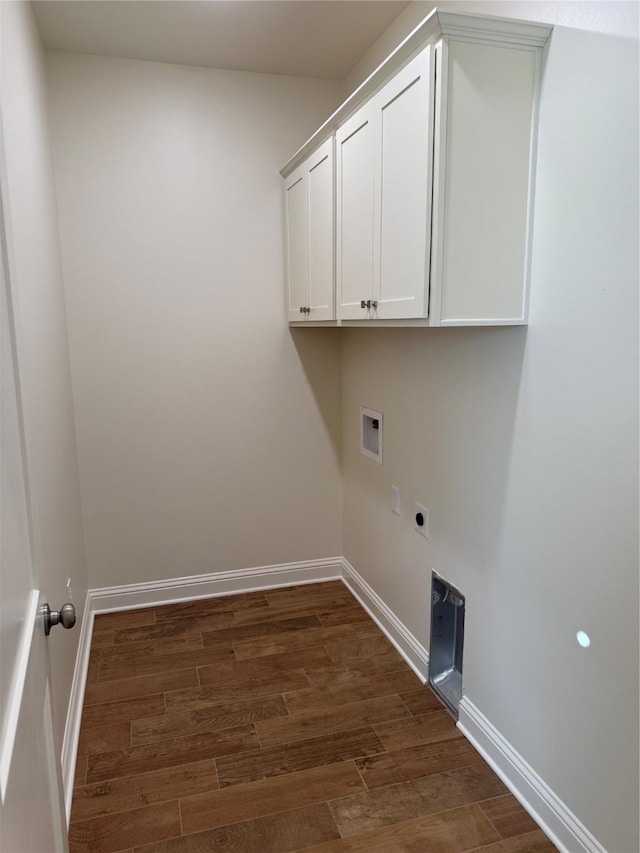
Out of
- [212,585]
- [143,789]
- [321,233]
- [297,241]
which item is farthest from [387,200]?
[212,585]

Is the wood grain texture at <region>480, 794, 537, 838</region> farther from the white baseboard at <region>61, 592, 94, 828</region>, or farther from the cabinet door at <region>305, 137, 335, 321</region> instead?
the cabinet door at <region>305, 137, 335, 321</region>

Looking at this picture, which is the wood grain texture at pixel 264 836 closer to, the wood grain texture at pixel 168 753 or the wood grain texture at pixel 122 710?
the wood grain texture at pixel 168 753

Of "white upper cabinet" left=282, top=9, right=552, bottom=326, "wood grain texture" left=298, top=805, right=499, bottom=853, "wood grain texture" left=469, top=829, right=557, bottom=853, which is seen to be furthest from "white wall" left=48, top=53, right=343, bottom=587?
"wood grain texture" left=469, top=829, right=557, bottom=853

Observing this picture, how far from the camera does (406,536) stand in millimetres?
2805

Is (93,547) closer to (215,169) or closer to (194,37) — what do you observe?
(215,169)

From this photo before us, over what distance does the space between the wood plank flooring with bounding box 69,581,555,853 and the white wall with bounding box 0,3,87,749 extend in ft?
1.05

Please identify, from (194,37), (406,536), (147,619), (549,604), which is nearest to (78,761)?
(147,619)

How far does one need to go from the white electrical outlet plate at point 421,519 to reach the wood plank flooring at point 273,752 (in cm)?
66

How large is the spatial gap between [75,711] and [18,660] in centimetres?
172

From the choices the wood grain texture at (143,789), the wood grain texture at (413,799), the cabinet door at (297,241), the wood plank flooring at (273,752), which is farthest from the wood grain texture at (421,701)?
the cabinet door at (297,241)

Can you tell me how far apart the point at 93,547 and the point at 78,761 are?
1.26 m

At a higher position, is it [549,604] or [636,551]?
[636,551]

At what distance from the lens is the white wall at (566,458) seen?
1.52m

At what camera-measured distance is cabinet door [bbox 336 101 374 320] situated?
7.23ft
